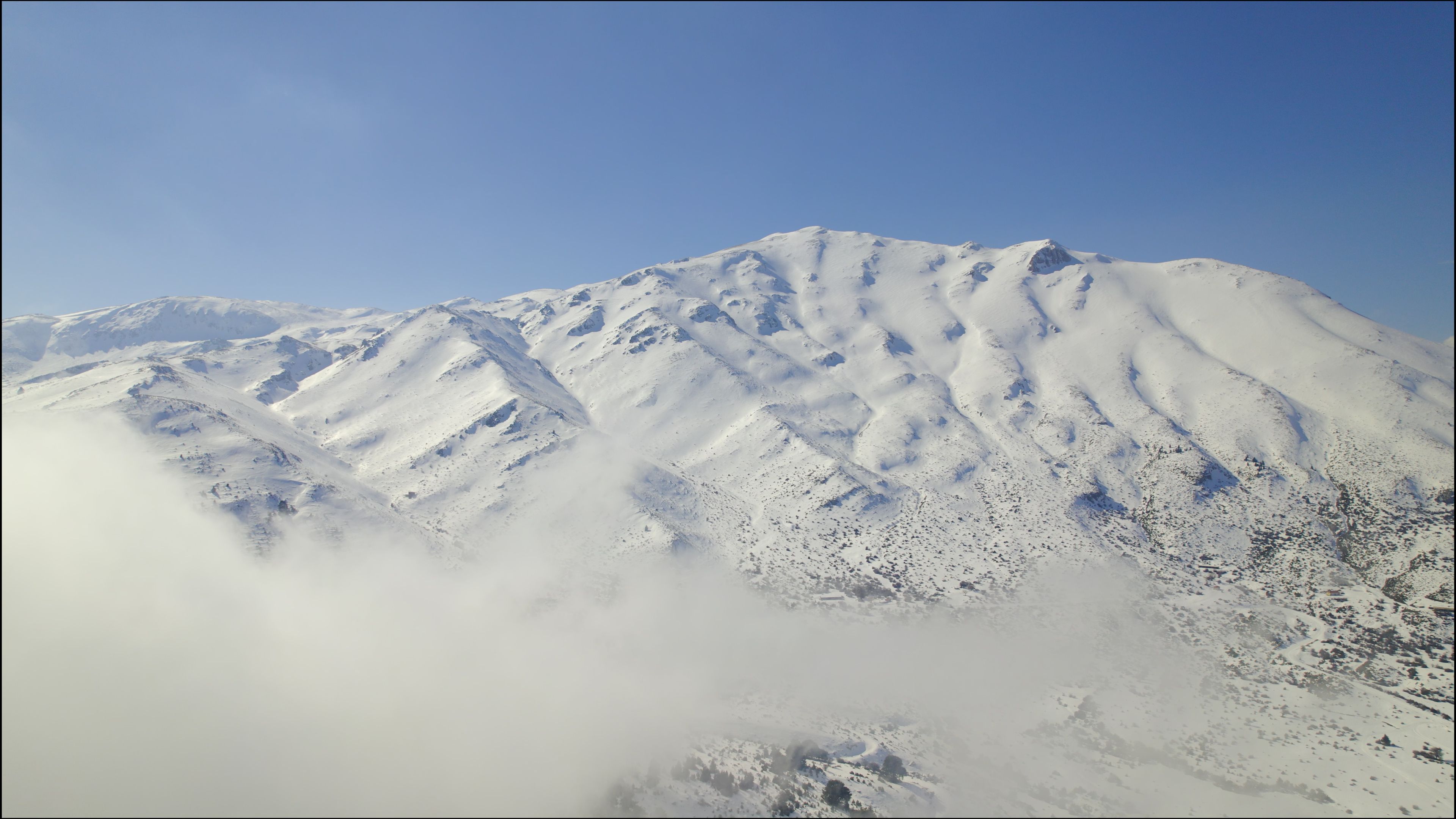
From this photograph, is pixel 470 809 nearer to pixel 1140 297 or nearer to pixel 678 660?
pixel 678 660

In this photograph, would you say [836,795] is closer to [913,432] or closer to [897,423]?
[913,432]

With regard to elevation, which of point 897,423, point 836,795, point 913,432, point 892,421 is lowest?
point 836,795

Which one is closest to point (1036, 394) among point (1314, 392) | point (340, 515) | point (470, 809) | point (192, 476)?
point (1314, 392)

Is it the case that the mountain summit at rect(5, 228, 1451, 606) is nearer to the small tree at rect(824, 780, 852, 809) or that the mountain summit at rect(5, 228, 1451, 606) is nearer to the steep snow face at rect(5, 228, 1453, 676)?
the steep snow face at rect(5, 228, 1453, 676)

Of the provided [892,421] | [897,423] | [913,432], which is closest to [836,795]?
[913,432]

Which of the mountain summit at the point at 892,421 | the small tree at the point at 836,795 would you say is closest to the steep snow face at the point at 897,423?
the mountain summit at the point at 892,421

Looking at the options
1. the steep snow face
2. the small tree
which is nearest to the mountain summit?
the steep snow face
